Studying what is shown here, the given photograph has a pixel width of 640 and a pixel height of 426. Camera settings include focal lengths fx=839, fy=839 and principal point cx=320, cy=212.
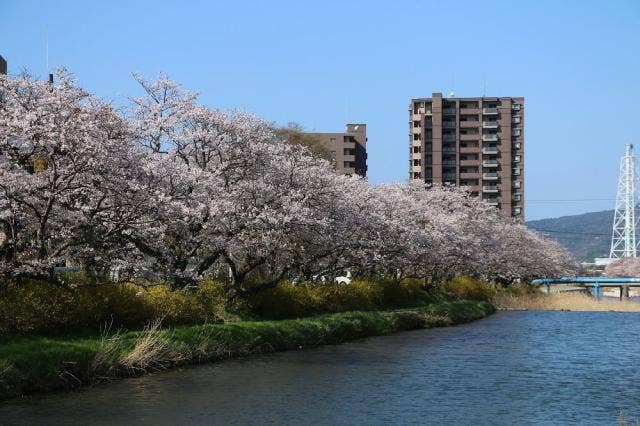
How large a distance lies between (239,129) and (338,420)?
18401mm

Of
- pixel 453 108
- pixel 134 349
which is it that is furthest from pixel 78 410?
pixel 453 108

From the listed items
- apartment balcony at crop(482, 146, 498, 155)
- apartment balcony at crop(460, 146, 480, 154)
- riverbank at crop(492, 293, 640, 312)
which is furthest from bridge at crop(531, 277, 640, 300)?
apartment balcony at crop(460, 146, 480, 154)

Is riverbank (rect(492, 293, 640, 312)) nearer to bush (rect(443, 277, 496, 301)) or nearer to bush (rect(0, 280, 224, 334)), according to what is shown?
bush (rect(443, 277, 496, 301))

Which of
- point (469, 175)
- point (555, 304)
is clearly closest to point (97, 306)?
point (555, 304)

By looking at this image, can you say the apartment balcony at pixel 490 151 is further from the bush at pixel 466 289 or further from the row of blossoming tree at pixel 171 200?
the row of blossoming tree at pixel 171 200

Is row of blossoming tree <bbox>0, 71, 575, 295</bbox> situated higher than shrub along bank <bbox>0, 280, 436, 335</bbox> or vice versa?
row of blossoming tree <bbox>0, 71, 575, 295</bbox>

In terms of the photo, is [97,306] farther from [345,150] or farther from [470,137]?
[470,137]

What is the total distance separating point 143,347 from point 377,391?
740 cm

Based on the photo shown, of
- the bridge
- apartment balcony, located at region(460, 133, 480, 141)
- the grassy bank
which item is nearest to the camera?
the grassy bank

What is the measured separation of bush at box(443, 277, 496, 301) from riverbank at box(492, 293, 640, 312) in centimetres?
179

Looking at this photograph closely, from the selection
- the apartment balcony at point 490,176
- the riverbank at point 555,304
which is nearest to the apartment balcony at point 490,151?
the apartment balcony at point 490,176

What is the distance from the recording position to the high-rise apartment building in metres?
158

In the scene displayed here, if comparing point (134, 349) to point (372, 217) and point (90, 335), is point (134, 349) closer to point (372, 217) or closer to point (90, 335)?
point (90, 335)

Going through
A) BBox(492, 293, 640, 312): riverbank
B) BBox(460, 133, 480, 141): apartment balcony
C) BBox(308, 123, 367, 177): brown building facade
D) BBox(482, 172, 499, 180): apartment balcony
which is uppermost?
BBox(460, 133, 480, 141): apartment balcony
